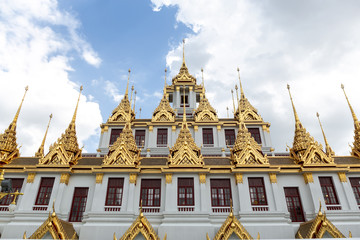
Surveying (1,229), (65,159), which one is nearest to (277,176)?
(65,159)

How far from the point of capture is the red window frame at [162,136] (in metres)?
30.6

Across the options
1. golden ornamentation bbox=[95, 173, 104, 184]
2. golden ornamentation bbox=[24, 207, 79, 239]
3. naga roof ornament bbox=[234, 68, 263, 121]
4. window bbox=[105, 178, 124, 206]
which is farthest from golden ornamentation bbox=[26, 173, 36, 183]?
naga roof ornament bbox=[234, 68, 263, 121]

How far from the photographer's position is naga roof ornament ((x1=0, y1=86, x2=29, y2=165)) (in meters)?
23.9

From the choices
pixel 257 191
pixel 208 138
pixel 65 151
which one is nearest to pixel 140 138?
pixel 208 138

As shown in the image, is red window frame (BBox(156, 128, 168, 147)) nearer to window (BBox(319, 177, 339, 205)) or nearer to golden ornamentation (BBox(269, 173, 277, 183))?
golden ornamentation (BBox(269, 173, 277, 183))

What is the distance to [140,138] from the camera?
31.2 m

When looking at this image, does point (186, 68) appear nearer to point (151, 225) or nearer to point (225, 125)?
point (225, 125)

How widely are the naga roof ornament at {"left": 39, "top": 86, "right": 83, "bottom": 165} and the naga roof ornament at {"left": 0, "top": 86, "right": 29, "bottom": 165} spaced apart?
368 centimetres

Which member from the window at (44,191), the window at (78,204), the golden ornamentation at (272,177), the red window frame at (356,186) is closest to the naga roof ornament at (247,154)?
the golden ornamentation at (272,177)

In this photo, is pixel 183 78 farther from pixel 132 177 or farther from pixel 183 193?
pixel 183 193

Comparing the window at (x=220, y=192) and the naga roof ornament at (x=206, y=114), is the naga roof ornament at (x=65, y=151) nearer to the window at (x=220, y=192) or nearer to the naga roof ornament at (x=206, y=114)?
the window at (x=220, y=192)

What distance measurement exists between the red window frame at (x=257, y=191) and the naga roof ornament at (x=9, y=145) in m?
A: 22.4

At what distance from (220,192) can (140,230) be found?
7.24 metres

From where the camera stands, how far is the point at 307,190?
70.0 feet
